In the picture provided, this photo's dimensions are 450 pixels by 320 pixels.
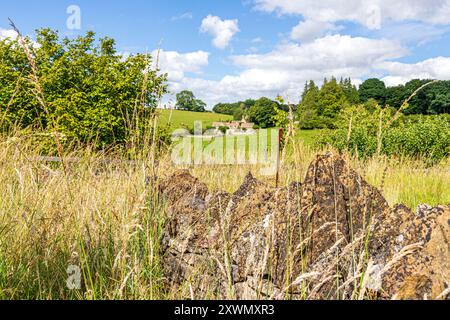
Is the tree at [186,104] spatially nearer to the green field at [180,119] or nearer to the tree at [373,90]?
the green field at [180,119]

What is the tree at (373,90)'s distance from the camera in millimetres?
80012

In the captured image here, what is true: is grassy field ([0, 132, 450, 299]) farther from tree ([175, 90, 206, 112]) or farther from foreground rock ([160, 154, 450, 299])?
tree ([175, 90, 206, 112])

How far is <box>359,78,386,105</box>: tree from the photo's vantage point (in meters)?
80.0

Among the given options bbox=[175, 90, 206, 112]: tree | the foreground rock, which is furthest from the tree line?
the foreground rock

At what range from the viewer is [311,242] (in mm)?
2227

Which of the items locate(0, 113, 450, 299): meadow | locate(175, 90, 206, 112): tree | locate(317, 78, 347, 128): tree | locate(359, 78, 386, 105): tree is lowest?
locate(0, 113, 450, 299): meadow

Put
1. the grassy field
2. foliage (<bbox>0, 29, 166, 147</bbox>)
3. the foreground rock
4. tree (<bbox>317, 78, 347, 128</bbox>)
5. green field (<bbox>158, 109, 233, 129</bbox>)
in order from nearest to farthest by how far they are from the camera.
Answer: the foreground rock < the grassy field < green field (<bbox>158, 109, 233, 129</bbox>) < foliage (<bbox>0, 29, 166, 147</bbox>) < tree (<bbox>317, 78, 347, 128</bbox>)

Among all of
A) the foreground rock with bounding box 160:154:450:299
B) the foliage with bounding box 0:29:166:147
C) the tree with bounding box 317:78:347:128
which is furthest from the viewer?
the tree with bounding box 317:78:347:128

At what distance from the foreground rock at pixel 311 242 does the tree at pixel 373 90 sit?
273 feet

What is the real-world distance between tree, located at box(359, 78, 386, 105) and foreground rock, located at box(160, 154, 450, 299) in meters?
83.1

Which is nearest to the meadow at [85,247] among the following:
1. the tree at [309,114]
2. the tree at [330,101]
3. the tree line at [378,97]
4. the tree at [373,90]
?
the tree at [309,114]

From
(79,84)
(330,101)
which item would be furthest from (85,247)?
(330,101)

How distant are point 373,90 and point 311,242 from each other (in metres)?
86.4
